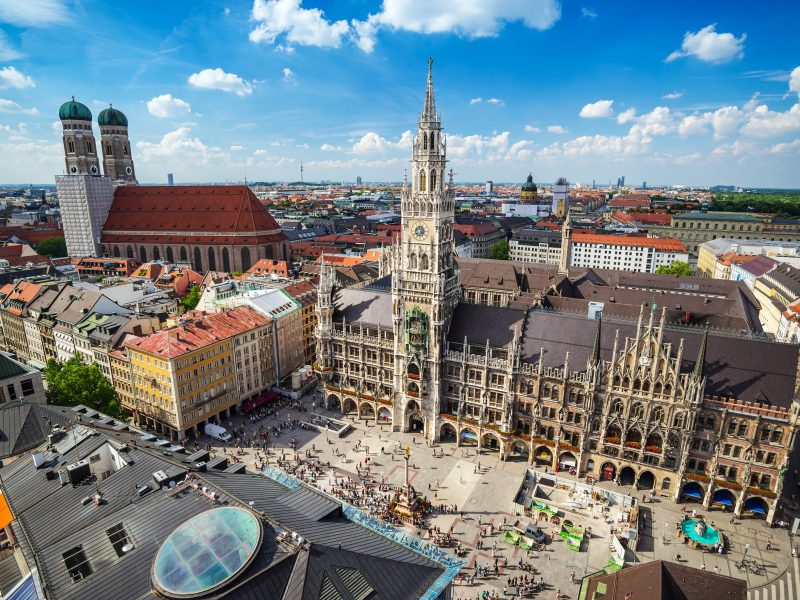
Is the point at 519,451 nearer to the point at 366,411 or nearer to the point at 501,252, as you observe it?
the point at 366,411

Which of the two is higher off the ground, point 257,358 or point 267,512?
point 267,512

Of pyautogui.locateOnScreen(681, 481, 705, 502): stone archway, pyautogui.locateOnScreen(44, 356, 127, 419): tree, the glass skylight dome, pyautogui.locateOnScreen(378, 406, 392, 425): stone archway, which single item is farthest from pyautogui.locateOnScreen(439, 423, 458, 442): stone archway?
the glass skylight dome

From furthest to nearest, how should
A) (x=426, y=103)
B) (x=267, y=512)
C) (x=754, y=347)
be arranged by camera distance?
(x=426, y=103) < (x=754, y=347) < (x=267, y=512)

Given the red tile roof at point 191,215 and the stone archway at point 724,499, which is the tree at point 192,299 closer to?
the red tile roof at point 191,215

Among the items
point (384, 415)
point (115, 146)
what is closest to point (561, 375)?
point (384, 415)

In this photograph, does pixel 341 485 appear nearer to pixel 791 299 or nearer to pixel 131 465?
pixel 131 465

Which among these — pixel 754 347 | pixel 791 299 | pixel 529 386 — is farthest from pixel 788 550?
pixel 791 299

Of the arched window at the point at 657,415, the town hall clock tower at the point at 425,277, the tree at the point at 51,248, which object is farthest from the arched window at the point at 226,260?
the arched window at the point at 657,415

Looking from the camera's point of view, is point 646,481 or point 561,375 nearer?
point 646,481
